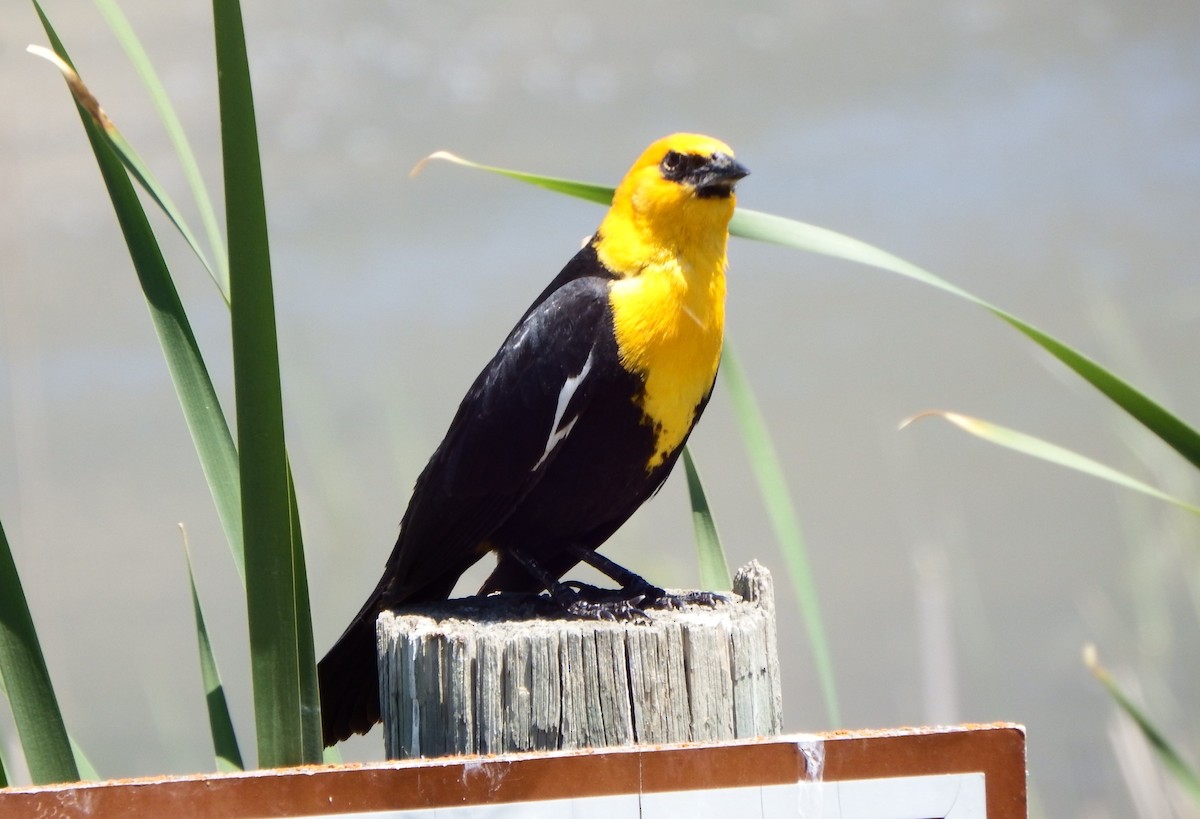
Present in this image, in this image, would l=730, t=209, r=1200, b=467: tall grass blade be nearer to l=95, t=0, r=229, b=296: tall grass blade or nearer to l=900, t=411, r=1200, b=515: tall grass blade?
l=900, t=411, r=1200, b=515: tall grass blade

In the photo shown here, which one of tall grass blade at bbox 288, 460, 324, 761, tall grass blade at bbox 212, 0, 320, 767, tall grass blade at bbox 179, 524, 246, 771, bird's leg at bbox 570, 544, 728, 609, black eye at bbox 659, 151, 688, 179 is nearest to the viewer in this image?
tall grass blade at bbox 212, 0, 320, 767

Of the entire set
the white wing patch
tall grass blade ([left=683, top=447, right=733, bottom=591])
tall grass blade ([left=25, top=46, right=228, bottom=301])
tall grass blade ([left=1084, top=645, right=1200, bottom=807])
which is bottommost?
tall grass blade ([left=1084, top=645, right=1200, bottom=807])

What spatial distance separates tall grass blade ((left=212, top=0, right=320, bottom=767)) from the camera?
1301 millimetres

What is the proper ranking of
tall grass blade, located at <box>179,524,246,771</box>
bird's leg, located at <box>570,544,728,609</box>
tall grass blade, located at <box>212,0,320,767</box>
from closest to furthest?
1. tall grass blade, located at <box>212,0,320,767</box>
2. tall grass blade, located at <box>179,524,246,771</box>
3. bird's leg, located at <box>570,544,728,609</box>

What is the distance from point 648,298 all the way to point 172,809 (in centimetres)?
113

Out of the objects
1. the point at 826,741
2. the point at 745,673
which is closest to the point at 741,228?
the point at 745,673

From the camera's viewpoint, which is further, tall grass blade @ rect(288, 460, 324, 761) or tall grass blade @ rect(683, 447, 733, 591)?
tall grass blade @ rect(683, 447, 733, 591)

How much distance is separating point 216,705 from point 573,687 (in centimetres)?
61

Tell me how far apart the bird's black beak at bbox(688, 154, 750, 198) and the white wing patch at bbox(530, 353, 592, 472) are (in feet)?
1.23

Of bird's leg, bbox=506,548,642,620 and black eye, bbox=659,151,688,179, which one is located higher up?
black eye, bbox=659,151,688,179

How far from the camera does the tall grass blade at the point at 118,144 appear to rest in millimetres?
1427

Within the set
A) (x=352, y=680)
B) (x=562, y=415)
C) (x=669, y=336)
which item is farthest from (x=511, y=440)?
(x=352, y=680)

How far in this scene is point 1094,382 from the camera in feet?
4.83

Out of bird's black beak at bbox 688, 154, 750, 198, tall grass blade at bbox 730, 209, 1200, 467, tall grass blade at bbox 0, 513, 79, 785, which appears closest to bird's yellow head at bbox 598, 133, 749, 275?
bird's black beak at bbox 688, 154, 750, 198
